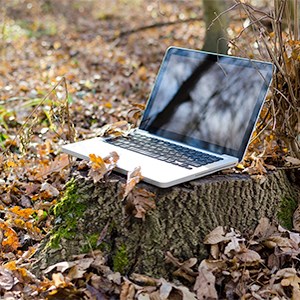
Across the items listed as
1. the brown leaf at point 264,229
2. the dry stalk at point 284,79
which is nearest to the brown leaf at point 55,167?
the dry stalk at point 284,79

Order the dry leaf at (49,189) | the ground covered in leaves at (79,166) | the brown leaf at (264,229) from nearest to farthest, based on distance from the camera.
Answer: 1. the ground covered in leaves at (79,166)
2. the brown leaf at (264,229)
3. the dry leaf at (49,189)

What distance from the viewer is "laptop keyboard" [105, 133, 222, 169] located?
2885mm

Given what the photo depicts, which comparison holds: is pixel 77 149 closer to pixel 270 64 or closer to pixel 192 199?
pixel 192 199

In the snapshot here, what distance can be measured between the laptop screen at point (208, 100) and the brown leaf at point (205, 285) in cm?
62

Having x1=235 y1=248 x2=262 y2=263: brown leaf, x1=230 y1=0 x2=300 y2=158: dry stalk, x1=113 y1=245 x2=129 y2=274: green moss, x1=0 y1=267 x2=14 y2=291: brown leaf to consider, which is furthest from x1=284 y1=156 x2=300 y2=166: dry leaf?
x1=0 y1=267 x2=14 y2=291: brown leaf

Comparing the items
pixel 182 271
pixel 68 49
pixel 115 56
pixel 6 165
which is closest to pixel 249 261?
pixel 182 271

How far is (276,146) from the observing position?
3391mm

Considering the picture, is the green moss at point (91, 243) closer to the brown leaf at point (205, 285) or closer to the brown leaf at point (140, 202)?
the brown leaf at point (140, 202)

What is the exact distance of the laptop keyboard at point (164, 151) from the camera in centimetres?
288

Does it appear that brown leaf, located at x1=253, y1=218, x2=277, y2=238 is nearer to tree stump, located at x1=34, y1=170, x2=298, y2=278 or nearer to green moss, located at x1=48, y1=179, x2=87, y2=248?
tree stump, located at x1=34, y1=170, x2=298, y2=278

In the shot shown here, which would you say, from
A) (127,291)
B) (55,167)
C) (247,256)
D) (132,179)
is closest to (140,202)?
(132,179)

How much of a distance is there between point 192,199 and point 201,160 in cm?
23

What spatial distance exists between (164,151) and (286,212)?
755 millimetres

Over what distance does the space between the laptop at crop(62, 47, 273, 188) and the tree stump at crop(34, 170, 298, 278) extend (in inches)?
3.6
